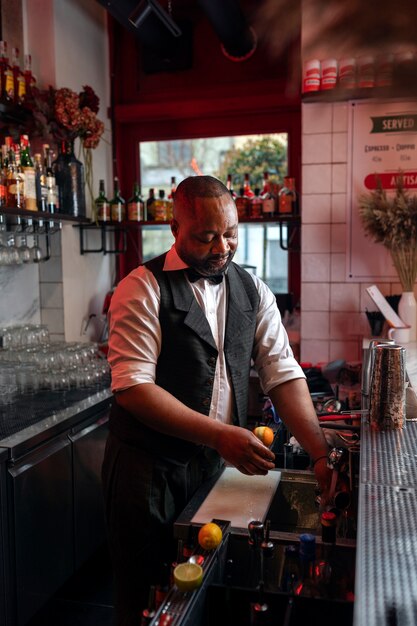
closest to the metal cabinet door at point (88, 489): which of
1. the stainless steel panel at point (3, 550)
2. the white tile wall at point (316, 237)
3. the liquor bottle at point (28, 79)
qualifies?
the stainless steel panel at point (3, 550)

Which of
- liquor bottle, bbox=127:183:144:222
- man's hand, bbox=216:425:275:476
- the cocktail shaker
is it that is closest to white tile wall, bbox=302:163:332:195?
liquor bottle, bbox=127:183:144:222

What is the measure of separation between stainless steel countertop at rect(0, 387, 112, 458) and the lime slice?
4.30ft

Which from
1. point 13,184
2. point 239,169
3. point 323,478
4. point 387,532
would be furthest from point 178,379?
point 239,169

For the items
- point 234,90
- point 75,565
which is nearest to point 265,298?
point 75,565

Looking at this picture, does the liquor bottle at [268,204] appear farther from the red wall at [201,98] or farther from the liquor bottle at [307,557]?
the liquor bottle at [307,557]

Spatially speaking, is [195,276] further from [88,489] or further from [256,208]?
[256,208]

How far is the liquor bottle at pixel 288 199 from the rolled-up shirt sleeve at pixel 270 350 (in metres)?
1.77

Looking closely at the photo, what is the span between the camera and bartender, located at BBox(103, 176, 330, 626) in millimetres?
1519

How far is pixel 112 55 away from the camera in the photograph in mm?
4059

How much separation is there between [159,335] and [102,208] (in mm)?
2293

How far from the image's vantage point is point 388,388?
146cm

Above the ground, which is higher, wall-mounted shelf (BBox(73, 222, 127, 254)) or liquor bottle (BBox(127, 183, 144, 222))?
liquor bottle (BBox(127, 183, 144, 222))

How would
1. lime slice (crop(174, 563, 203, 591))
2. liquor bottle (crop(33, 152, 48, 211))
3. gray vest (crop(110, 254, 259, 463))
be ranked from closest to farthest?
1. lime slice (crop(174, 563, 203, 591))
2. gray vest (crop(110, 254, 259, 463))
3. liquor bottle (crop(33, 152, 48, 211))

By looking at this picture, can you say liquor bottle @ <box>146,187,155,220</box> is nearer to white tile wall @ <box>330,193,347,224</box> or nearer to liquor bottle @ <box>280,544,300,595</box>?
white tile wall @ <box>330,193,347,224</box>
